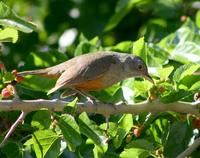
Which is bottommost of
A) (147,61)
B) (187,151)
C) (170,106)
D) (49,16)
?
(187,151)

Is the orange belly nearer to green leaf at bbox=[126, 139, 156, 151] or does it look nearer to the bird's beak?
the bird's beak

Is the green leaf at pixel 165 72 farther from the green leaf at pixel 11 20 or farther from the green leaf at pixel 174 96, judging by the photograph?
the green leaf at pixel 11 20

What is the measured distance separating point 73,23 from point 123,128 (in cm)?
325

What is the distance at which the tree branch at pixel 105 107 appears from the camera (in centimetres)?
303

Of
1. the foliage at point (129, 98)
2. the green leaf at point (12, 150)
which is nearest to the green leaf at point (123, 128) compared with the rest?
the foliage at point (129, 98)

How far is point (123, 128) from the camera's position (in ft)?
10.8

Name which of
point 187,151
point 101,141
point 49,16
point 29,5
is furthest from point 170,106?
point 29,5

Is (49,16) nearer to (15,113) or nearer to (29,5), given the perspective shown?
(29,5)

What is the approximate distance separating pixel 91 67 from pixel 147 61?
0.37 m

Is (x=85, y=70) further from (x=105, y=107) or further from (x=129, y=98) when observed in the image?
(x=105, y=107)

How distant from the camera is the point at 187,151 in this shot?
334cm

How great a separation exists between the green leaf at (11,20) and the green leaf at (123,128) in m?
0.68

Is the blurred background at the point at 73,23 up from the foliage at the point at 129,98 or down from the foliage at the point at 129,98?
up

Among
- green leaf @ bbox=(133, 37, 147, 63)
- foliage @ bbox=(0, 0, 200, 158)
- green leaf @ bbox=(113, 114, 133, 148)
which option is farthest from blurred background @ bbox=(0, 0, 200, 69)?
green leaf @ bbox=(113, 114, 133, 148)
